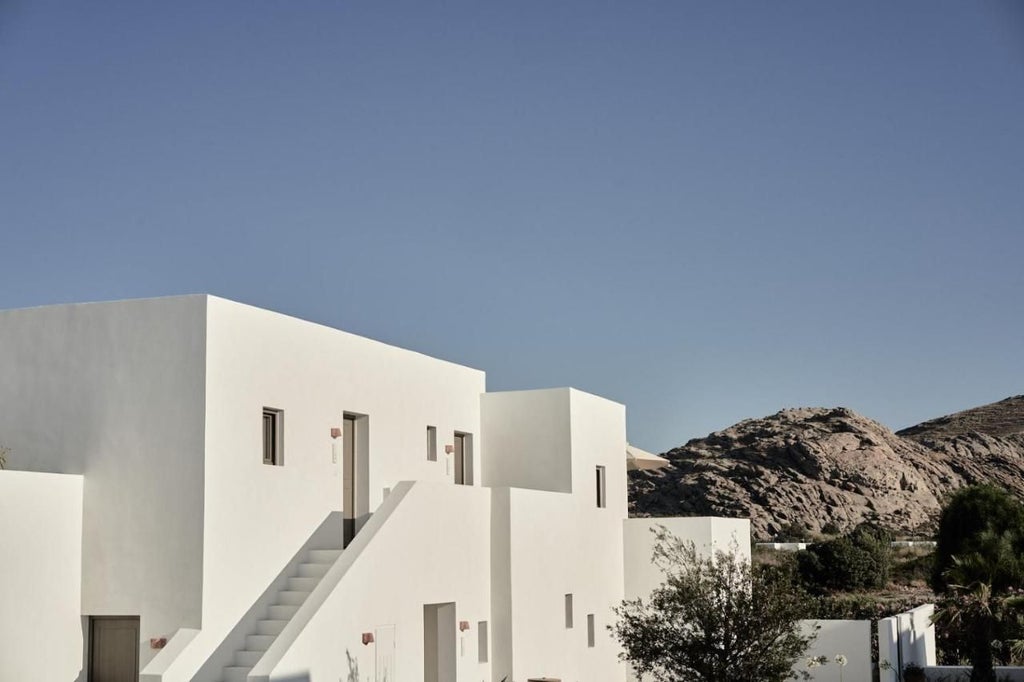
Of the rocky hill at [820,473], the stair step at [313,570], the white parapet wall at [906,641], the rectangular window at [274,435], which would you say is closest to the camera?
the stair step at [313,570]

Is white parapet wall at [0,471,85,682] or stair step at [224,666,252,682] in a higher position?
white parapet wall at [0,471,85,682]

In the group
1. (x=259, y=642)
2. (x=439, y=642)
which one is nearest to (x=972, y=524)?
(x=439, y=642)

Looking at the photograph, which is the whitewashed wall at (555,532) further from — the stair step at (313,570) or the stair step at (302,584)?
the stair step at (302,584)

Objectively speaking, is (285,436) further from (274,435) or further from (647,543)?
(647,543)

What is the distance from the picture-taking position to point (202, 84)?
23.1m

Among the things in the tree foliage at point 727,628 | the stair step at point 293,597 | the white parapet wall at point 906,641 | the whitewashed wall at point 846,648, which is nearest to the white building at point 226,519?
the stair step at point 293,597

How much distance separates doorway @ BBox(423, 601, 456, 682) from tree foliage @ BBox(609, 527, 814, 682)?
268cm

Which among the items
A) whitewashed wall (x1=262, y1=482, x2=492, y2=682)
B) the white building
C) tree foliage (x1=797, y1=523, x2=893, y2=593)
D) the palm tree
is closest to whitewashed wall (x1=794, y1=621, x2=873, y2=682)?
the palm tree

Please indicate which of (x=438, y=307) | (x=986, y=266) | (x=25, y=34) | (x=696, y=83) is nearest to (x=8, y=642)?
(x=25, y=34)

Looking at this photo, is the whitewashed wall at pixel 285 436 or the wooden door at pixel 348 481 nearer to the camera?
the whitewashed wall at pixel 285 436

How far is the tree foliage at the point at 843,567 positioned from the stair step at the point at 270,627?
32834mm

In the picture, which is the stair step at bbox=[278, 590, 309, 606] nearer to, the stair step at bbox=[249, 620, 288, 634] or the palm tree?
the stair step at bbox=[249, 620, 288, 634]

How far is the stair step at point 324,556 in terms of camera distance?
16.2 m

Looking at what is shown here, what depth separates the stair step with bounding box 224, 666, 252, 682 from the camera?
1403cm
